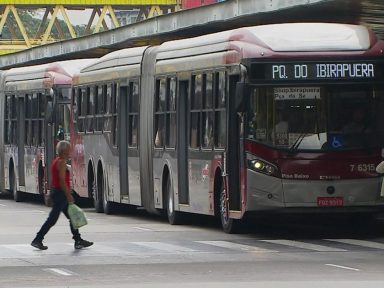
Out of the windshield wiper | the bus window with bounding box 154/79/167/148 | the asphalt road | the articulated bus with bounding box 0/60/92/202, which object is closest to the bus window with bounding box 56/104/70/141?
the articulated bus with bounding box 0/60/92/202

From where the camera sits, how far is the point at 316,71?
886 inches

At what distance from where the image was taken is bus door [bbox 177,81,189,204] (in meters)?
25.5

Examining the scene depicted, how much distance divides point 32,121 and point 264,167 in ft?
50.5

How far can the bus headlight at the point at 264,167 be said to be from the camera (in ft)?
73.0

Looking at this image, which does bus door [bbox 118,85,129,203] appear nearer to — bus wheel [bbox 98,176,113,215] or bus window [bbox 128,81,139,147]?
bus window [bbox 128,81,139,147]

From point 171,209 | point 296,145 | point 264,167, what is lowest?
point 171,209

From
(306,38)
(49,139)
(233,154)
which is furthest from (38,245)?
(49,139)

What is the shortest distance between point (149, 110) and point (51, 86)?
26.2ft

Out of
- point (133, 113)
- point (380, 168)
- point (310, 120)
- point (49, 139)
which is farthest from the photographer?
point (49, 139)

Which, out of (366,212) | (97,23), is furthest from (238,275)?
(97,23)

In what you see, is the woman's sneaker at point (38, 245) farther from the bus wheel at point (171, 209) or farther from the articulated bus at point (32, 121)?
the articulated bus at point (32, 121)

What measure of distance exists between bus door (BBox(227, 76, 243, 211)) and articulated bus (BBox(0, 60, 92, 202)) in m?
11.8

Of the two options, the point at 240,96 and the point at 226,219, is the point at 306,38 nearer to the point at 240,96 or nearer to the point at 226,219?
the point at 240,96

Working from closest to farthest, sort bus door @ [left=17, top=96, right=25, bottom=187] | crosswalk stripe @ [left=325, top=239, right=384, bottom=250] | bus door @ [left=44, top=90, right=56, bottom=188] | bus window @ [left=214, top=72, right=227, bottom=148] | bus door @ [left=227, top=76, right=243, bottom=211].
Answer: crosswalk stripe @ [left=325, top=239, right=384, bottom=250]
bus door @ [left=227, top=76, right=243, bottom=211]
bus window @ [left=214, top=72, right=227, bottom=148]
bus door @ [left=44, top=90, right=56, bottom=188]
bus door @ [left=17, top=96, right=25, bottom=187]
